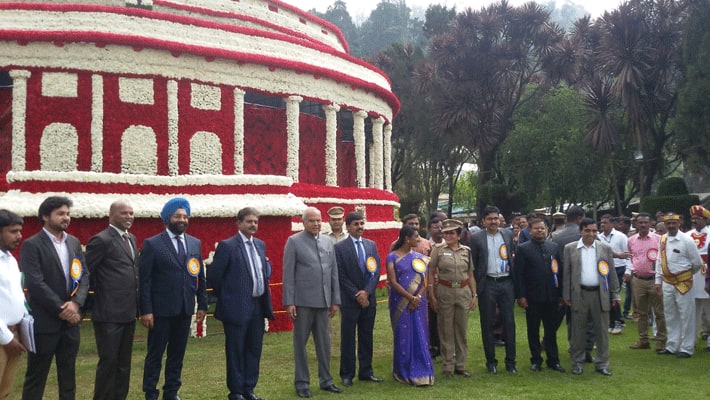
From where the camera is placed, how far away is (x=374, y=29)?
75562mm

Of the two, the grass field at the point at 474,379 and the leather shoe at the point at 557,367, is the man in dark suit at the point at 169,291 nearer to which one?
the grass field at the point at 474,379

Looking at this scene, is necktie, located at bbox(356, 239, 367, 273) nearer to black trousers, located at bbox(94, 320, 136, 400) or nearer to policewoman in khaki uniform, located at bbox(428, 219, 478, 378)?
policewoman in khaki uniform, located at bbox(428, 219, 478, 378)

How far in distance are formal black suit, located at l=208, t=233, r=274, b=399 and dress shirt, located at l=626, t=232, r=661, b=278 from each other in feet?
20.6

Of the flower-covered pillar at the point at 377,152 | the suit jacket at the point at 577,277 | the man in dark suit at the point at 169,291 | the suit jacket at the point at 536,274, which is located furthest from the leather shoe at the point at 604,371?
the flower-covered pillar at the point at 377,152

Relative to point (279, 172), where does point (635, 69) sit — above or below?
above

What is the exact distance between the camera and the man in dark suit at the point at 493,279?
8.01m

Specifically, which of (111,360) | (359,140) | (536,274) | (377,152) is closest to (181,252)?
(111,360)

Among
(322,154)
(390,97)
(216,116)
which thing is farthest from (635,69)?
(216,116)

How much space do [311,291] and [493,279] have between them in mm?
2463

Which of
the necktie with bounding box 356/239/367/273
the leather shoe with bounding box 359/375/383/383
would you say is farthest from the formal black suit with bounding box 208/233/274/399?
the leather shoe with bounding box 359/375/383/383

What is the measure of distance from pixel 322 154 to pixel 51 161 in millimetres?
8511

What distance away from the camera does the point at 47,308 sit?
5438 mm

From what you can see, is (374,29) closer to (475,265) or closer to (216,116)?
(216,116)

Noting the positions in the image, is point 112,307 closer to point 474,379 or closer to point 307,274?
point 307,274
